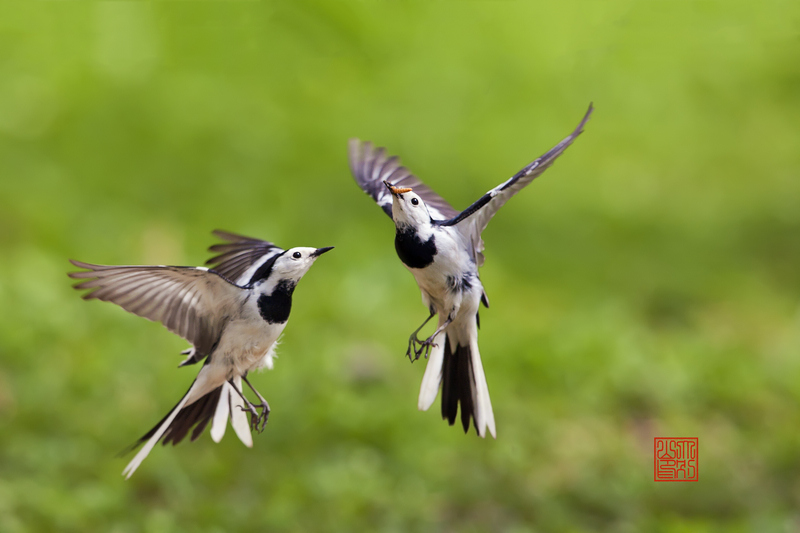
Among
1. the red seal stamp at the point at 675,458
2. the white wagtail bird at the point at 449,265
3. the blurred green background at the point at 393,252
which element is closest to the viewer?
the white wagtail bird at the point at 449,265

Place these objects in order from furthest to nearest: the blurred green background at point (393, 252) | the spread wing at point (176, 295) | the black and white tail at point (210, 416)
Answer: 1. the blurred green background at point (393, 252)
2. the black and white tail at point (210, 416)
3. the spread wing at point (176, 295)

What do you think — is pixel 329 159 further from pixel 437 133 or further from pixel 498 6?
pixel 498 6

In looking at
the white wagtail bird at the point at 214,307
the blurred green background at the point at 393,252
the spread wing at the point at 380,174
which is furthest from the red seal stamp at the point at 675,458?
the white wagtail bird at the point at 214,307

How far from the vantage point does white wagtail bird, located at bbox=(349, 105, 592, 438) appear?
95.3 inches

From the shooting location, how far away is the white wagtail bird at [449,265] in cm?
242

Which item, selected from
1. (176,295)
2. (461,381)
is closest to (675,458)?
(461,381)

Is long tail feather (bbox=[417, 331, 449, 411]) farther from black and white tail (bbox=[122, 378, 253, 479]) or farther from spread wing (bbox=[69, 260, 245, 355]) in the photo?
spread wing (bbox=[69, 260, 245, 355])

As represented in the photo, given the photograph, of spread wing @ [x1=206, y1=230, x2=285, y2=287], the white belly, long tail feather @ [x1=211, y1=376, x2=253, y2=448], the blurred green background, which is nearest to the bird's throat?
the white belly

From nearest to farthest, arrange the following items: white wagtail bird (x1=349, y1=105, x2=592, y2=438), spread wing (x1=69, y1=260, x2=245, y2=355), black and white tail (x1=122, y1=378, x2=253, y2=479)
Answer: spread wing (x1=69, y1=260, x2=245, y2=355) < white wagtail bird (x1=349, y1=105, x2=592, y2=438) < black and white tail (x1=122, y1=378, x2=253, y2=479)

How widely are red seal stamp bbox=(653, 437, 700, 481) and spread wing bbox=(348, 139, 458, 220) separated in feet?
13.0

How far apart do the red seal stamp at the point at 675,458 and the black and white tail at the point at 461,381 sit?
406 cm

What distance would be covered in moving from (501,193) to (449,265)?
283 millimetres

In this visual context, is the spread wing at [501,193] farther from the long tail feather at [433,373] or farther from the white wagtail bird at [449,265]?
the long tail feather at [433,373]

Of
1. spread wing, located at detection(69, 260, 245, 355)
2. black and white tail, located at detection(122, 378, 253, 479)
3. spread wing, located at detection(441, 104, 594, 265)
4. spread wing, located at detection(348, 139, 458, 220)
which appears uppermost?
spread wing, located at detection(348, 139, 458, 220)
